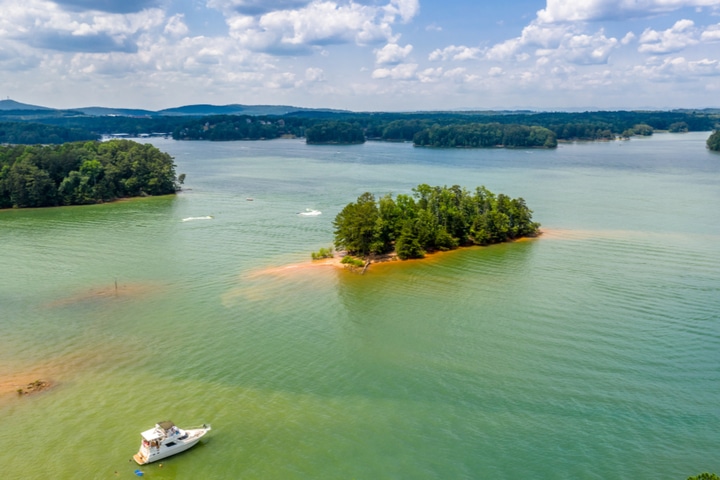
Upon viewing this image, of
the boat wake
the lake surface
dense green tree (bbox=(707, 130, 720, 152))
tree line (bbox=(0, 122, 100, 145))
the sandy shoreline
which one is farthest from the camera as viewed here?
tree line (bbox=(0, 122, 100, 145))

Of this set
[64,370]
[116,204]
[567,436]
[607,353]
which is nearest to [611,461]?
[567,436]

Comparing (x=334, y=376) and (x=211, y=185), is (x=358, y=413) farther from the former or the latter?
(x=211, y=185)

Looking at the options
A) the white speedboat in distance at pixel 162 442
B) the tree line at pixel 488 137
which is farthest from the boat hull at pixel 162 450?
the tree line at pixel 488 137

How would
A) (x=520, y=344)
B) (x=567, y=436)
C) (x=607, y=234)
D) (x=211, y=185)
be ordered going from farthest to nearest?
(x=211, y=185) → (x=607, y=234) → (x=520, y=344) → (x=567, y=436)

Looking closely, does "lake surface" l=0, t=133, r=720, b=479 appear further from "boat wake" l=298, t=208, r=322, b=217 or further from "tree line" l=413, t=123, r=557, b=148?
"tree line" l=413, t=123, r=557, b=148

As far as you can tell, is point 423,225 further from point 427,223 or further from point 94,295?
point 94,295

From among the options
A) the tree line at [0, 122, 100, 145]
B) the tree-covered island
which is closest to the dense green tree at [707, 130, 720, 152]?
the tree-covered island

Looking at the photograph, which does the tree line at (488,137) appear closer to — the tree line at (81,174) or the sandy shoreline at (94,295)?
the tree line at (81,174)

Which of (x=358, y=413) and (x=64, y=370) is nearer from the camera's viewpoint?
(x=358, y=413)
